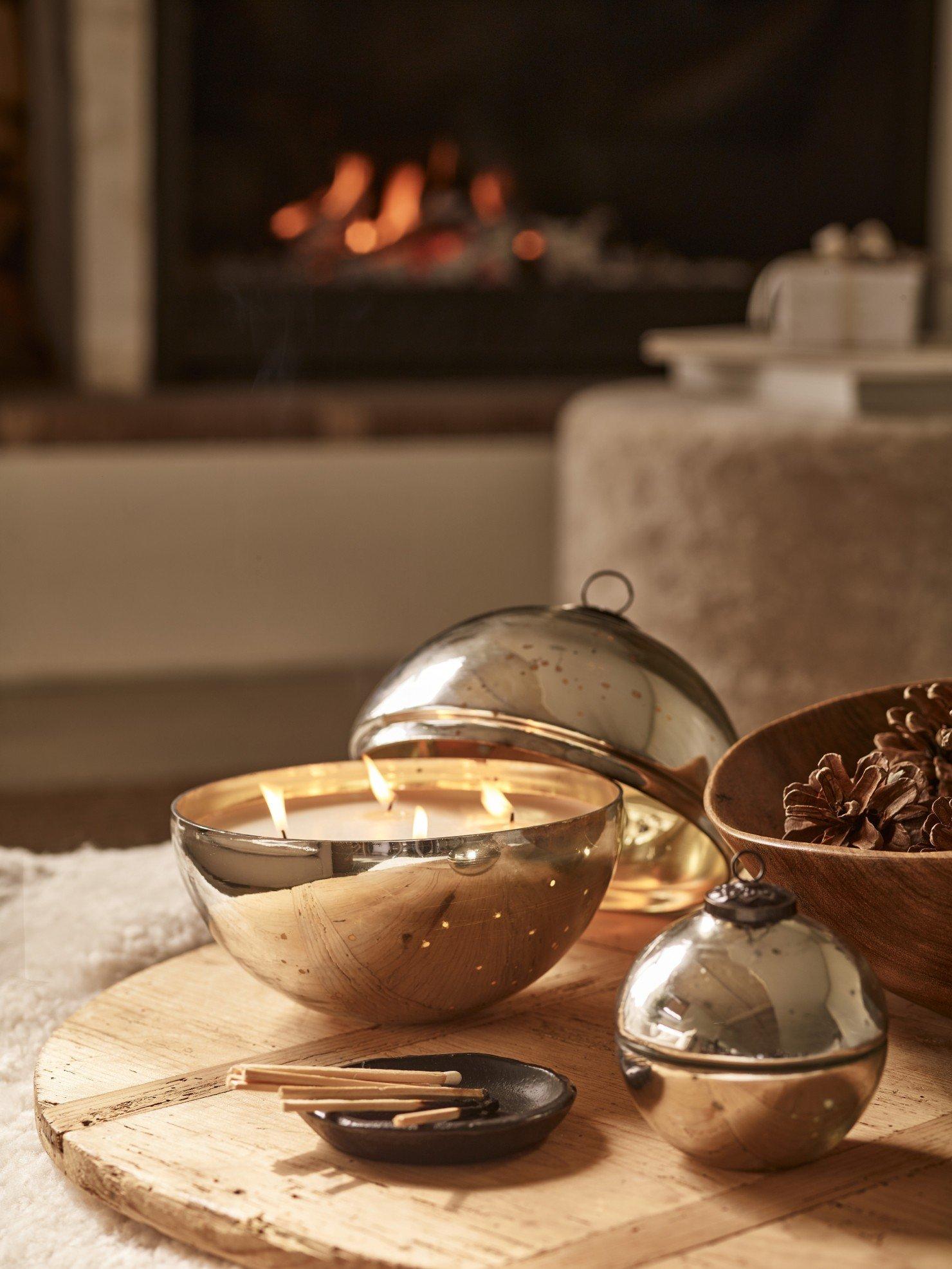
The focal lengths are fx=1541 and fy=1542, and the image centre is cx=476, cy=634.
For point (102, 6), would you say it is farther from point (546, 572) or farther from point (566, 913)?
point (566, 913)

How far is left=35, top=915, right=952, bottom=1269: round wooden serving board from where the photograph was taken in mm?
381

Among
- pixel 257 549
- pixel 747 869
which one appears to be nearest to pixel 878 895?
pixel 747 869

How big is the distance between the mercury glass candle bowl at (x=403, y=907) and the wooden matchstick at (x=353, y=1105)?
2.7 inches

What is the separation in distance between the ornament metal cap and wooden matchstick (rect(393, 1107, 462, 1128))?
89mm

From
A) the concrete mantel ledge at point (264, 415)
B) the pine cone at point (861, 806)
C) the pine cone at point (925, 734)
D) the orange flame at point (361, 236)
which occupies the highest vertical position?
the orange flame at point (361, 236)

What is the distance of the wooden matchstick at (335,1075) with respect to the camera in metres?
0.44

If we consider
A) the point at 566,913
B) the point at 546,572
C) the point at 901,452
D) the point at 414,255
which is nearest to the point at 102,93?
the point at 414,255

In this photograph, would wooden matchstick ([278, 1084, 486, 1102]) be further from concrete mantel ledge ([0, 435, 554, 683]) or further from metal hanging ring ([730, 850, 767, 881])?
concrete mantel ledge ([0, 435, 554, 683])

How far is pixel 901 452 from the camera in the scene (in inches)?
60.1

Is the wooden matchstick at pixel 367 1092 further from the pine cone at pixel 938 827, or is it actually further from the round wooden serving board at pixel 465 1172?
the pine cone at pixel 938 827

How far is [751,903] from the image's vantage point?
415 mm

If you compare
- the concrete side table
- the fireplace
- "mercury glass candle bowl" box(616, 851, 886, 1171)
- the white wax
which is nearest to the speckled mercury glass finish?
"mercury glass candle bowl" box(616, 851, 886, 1171)

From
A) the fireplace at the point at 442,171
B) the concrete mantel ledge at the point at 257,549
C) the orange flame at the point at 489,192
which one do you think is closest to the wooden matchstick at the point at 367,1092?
the concrete mantel ledge at the point at 257,549

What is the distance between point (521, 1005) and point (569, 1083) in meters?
0.10
